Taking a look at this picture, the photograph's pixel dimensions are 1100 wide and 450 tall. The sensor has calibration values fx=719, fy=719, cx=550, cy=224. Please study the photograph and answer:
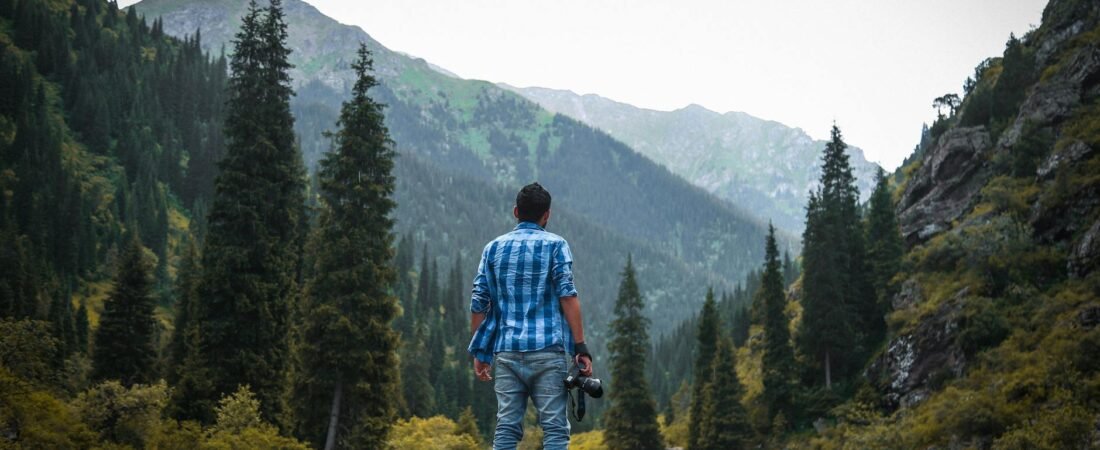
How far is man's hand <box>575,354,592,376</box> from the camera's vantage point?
6602 millimetres

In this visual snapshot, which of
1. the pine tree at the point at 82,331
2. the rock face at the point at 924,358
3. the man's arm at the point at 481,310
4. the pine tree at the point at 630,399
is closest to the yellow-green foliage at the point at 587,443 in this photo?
the pine tree at the point at 630,399

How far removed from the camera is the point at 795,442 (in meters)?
51.8

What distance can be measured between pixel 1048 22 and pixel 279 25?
66361 mm

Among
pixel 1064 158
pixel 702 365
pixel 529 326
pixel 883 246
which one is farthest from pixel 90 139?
pixel 529 326

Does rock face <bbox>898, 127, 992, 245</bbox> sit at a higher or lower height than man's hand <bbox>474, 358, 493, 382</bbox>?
higher

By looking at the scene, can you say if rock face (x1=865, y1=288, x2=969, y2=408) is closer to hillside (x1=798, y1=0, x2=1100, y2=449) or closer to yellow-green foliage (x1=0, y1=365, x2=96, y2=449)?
hillside (x1=798, y1=0, x2=1100, y2=449)

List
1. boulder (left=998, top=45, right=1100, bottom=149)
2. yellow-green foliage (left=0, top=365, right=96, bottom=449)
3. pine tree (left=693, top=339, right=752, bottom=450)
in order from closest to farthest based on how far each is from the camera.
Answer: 1. yellow-green foliage (left=0, top=365, right=96, bottom=449)
2. boulder (left=998, top=45, right=1100, bottom=149)
3. pine tree (left=693, top=339, right=752, bottom=450)

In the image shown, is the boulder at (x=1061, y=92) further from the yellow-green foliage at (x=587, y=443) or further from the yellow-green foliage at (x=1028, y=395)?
the yellow-green foliage at (x=587, y=443)

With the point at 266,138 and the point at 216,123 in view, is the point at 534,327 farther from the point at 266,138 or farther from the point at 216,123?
the point at 216,123

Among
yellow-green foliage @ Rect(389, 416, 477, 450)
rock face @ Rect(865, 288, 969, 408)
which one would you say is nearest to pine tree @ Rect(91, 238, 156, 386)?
yellow-green foliage @ Rect(389, 416, 477, 450)

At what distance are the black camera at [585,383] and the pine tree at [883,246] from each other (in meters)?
54.5

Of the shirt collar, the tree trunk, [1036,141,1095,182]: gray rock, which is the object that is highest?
[1036,141,1095,182]: gray rock

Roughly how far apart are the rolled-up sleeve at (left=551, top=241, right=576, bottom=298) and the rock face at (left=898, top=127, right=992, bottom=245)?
57.1 meters

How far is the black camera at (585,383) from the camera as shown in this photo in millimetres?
6246
